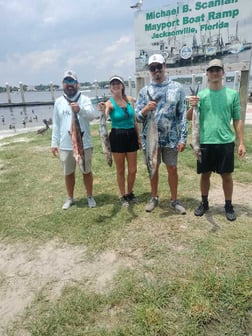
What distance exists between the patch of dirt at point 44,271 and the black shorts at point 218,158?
5.47 feet

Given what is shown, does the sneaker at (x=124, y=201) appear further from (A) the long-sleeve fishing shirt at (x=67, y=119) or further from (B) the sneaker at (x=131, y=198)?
(A) the long-sleeve fishing shirt at (x=67, y=119)

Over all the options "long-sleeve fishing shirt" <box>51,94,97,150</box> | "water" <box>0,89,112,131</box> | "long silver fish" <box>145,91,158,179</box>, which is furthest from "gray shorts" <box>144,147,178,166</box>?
"water" <box>0,89,112,131</box>

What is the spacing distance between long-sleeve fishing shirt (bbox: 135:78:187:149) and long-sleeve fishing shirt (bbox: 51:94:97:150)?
2.30 ft

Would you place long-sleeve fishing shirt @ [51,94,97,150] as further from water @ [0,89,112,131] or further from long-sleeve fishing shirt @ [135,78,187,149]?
water @ [0,89,112,131]

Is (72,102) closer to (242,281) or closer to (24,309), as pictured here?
(24,309)

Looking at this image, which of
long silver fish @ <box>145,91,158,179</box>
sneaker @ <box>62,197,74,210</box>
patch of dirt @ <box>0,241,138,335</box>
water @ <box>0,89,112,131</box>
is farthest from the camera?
water @ <box>0,89,112,131</box>

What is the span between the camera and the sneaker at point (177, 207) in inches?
176

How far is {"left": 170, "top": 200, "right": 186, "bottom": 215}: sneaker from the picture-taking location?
4.47 m

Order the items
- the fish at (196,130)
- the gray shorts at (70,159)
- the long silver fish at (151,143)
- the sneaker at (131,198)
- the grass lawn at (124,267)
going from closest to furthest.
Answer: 1. the grass lawn at (124,267)
2. the fish at (196,130)
3. the long silver fish at (151,143)
4. the gray shorts at (70,159)
5. the sneaker at (131,198)

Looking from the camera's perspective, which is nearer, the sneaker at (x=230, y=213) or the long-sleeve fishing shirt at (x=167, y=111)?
the long-sleeve fishing shirt at (x=167, y=111)

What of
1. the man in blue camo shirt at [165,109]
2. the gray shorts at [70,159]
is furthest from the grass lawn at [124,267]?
the man in blue camo shirt at [165,109]

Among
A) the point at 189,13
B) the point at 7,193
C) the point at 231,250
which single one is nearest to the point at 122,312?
the point at 231,250

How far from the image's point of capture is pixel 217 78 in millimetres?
3871

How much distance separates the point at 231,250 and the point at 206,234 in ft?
1.45
